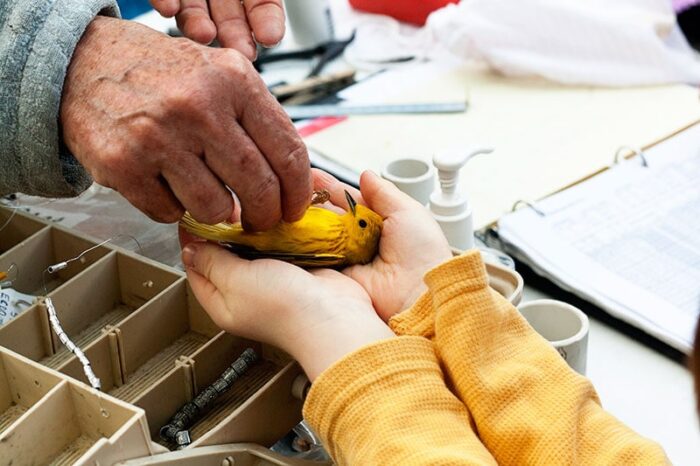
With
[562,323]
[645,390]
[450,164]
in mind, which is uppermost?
[450,164]

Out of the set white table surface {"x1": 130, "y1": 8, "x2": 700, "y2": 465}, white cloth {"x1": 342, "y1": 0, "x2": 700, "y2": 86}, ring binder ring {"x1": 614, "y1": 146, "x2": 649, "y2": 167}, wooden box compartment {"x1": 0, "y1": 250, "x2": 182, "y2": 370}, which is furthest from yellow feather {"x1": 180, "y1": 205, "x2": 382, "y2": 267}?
white cloth {"x1": 342, "y1": 0, "x2": 700, "y2": 86}

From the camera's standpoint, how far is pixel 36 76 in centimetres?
79

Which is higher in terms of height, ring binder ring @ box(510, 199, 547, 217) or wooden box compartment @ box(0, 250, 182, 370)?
wooden box compartment @ box(0, 250, 182, 370)

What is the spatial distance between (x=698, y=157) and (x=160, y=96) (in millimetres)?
972

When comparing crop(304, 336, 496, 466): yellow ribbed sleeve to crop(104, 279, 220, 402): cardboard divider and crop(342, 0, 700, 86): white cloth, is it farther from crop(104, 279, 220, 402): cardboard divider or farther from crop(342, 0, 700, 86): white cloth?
crop(342, 0, 700, 86): white cloth

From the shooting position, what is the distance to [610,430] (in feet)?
2.44

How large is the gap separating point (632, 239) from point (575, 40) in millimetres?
601

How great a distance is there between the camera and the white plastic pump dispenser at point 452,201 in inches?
42.9

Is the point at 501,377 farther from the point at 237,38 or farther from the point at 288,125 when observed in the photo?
the point at 237,38

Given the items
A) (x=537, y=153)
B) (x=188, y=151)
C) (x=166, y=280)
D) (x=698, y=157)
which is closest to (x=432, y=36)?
(x=537, y=153)

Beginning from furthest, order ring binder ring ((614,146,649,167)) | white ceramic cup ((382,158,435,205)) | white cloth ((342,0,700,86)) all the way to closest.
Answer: white cloth ((342,0,700,86))
ring binder ring ((614,146,649,167))
white ceramic cup ((382,158,435,205))

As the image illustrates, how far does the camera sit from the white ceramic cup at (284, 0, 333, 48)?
1827 mm

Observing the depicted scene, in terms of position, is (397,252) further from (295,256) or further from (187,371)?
(187,371)

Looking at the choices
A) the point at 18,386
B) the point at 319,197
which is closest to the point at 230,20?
the point at 319,197
